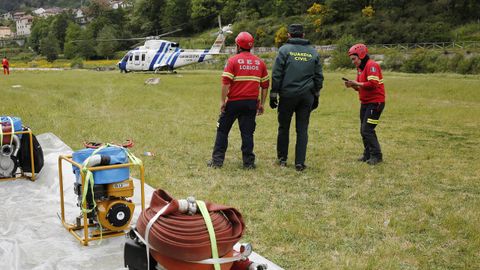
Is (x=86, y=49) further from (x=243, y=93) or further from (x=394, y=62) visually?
(x=243, y=93)

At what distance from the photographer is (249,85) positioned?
7074 millimetres

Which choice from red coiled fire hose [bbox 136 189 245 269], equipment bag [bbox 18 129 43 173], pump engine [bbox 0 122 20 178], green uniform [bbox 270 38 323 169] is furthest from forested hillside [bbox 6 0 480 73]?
red coiled fire hose [bbox 136 189 245 269]

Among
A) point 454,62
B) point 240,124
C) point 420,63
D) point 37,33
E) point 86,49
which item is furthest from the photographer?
point 37,33

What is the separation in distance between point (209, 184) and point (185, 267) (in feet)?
11.3

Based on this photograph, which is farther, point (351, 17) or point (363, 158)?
point (351, 17)

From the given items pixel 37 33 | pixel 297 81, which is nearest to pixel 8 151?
pixel 297 81

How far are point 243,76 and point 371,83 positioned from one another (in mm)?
1952

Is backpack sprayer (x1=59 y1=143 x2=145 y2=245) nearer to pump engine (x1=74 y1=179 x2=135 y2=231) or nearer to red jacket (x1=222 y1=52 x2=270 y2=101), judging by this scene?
pump engine (x1=74 y1=179 x2=135 y2=231)

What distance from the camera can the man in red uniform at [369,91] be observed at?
7.61 metres

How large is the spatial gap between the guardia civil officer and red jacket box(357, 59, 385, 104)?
2.63ft

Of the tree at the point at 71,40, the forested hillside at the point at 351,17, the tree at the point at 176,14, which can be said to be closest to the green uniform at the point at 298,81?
the forested hillside at the point at 351,17

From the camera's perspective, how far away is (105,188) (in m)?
4.45

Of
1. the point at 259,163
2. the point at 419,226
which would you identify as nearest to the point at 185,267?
the point at 419,226

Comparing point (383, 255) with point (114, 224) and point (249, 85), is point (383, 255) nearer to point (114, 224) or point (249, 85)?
point (114, 224)
